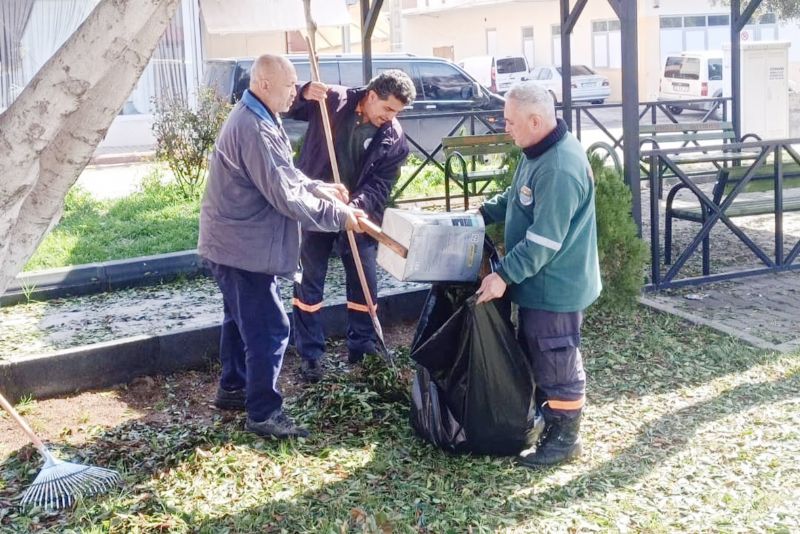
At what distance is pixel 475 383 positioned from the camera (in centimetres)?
404

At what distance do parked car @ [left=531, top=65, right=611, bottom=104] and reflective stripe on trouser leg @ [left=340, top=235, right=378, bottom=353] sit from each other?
96.3 ft

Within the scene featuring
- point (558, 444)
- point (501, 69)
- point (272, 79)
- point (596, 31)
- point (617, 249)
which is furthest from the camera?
point (596, 31)

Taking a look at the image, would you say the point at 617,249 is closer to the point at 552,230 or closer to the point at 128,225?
the point at 552,230

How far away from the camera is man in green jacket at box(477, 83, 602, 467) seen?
3967 mm

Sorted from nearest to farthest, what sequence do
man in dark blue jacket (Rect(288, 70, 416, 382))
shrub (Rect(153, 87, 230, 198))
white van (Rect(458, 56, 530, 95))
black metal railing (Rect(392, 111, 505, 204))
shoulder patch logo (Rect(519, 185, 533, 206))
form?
shoulder patch logo (Rect(519, 185, 533, 206)), man in dark blue jacket (Rect(288, 70, 416, 382)), black metal railing (Rect(392, 111, 505, 204)), shrub (Rect(153, 87, 230, 198)), white van (Rect(458, 56, 530, 95))

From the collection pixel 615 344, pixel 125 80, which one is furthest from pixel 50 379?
pixel 615 344

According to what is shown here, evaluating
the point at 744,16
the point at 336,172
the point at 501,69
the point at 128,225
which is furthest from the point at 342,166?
the point at 501,69

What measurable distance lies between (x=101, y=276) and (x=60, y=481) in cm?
373

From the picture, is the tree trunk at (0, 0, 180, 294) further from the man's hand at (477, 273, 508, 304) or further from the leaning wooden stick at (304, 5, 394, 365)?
the leaning wooden stick at (304, 5, 394, 365)

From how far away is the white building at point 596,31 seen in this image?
37.2m

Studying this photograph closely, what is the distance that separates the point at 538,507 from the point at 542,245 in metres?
1.06

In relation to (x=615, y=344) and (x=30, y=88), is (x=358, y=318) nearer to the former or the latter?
(x=615, y=344)

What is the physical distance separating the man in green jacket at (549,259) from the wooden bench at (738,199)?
3.37 m

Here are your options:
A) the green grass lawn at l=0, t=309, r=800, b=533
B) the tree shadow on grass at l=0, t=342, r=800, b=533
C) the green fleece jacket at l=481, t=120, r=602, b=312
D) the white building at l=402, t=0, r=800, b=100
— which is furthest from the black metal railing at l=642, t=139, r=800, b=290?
the white building at l=402, t=0, r=800, b=100
